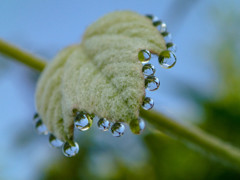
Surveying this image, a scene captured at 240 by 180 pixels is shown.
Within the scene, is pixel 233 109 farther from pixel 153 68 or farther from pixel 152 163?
pixel 153 68

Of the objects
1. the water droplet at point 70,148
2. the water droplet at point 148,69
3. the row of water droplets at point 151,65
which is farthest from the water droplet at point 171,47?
the water droplet at point 70,148

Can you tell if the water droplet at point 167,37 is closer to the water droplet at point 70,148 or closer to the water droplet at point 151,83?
the water droplet at point 151,83

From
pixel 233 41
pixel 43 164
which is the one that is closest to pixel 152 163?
pixel 43 164

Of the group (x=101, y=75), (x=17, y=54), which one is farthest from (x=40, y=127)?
(x=101, y=75)

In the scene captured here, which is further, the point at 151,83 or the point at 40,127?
the point at 40,127

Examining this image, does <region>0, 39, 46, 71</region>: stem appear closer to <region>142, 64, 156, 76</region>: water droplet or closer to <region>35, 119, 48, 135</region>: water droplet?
<region>35, 119, 48, 135</region>: water droplet

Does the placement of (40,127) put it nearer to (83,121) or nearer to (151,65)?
(83,121)
